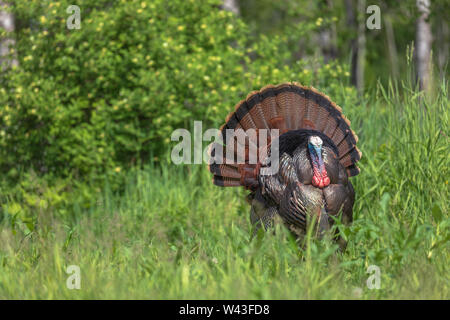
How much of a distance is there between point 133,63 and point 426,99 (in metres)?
3.31

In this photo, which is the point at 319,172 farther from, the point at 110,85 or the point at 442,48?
the point at 442,48

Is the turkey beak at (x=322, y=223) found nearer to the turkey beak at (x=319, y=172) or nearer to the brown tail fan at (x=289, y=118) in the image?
the turkey beak at (x=319, y=172)

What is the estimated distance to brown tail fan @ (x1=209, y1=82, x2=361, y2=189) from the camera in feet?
15.4

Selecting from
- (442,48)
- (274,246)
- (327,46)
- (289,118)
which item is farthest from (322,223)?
(442,48)

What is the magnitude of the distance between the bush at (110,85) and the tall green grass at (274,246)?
0.86 m

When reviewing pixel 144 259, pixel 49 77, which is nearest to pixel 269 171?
pixel 144 259

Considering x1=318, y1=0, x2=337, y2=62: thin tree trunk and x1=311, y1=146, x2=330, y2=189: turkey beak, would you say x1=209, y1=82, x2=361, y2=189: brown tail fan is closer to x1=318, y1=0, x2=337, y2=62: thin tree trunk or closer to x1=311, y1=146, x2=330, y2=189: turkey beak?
x1=311, y1=146, x2=330, y2=189: turkey beak

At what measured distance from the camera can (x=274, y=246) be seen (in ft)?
12.6

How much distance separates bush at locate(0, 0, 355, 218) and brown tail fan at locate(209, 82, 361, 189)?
5.87 feet

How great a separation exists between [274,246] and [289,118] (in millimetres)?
1273

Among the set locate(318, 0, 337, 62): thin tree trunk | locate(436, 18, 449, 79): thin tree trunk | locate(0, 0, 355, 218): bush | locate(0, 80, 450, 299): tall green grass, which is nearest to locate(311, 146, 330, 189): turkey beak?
locate(0, 80, 450, 299): tall green grass

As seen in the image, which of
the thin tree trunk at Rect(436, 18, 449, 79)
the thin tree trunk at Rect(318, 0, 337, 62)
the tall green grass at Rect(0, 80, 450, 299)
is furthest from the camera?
the thin tree trunk at Rect(318, 0, 337, 62)

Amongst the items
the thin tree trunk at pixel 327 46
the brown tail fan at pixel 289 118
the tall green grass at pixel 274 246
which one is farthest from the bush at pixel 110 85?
the thin tree trunk at pixel 327 46

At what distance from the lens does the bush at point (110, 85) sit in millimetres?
6688
